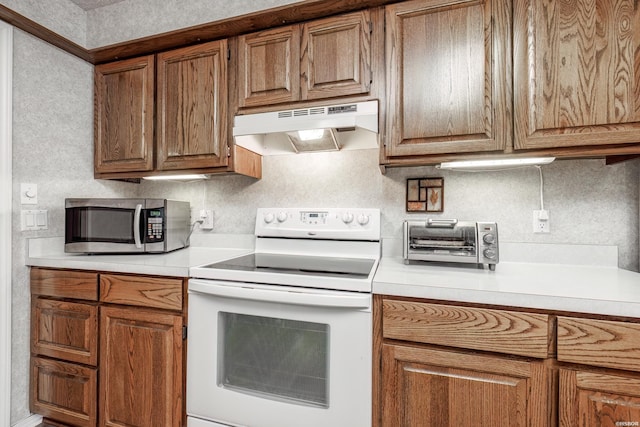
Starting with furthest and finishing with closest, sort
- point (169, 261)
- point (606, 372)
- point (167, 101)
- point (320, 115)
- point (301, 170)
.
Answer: point (301, 170) < point (167, 101) < point (169, 261) < point (320, 115) < point (606, 372)

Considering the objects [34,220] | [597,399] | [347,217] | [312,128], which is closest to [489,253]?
[597,399]

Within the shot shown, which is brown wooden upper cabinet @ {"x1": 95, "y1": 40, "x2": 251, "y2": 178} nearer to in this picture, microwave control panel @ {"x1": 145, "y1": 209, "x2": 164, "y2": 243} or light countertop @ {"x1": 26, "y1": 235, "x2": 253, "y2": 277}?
microwave control panel @ {"x1": 145, "y1": 209, "x2": 164, "y2": 243}

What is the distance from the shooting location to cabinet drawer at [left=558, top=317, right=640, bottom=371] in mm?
881

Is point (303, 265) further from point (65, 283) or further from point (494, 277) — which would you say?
point (65, 283)

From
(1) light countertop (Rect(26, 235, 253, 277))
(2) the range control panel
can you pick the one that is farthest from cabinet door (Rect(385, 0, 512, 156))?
(1) light countertop (Rect(26, 235, 253, 277))

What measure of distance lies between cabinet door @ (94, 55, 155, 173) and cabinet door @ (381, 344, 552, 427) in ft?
5.58

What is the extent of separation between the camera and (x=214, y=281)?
1.32 m

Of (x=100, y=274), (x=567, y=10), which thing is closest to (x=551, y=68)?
(x=567, y=10)

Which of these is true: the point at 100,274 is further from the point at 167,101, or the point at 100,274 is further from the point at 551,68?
the point at 551,68

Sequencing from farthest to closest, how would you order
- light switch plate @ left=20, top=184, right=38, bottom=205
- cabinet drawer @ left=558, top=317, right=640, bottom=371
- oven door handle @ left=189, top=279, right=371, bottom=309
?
light switch plate @ left=20, top=184, right=38, bottom=205, oven door handle @ left=189, top=279, right=371, bottom=309, cabinet drawer @ left=558, top=317, right=640, bottom=371

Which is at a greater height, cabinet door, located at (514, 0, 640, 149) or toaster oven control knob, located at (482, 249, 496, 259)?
cabinet door, located at (514, 0, 640, 149)

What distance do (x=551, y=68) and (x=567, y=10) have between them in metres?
0.23

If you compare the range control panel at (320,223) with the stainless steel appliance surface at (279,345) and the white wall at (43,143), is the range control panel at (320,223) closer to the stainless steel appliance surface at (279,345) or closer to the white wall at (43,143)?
the stainless steel appliance surface at (279,345)

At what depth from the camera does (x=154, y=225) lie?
1.74 m
